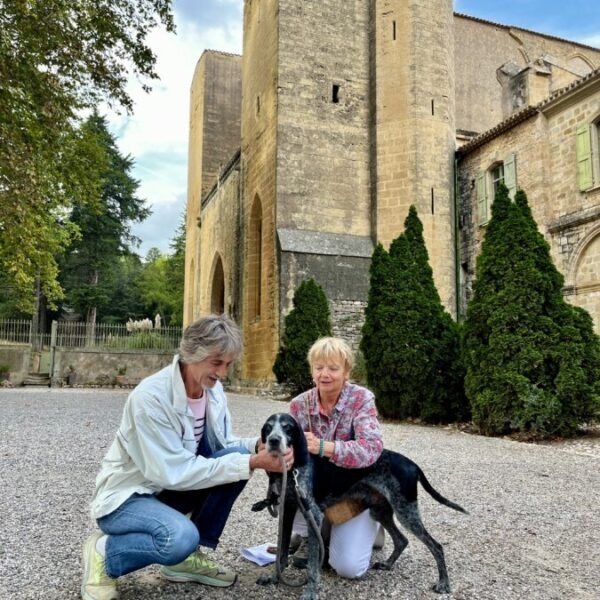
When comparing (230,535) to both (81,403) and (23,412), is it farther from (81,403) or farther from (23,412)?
(81,403)

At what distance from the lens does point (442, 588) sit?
245 centimetres

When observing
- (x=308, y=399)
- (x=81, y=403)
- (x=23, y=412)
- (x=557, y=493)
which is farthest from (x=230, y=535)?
(x=81, y=403)

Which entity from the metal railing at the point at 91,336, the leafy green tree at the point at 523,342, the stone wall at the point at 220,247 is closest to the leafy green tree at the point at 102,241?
the stone wall at the point at 220,247

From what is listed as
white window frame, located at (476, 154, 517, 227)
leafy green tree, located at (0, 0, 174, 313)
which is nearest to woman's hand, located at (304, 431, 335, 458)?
leafy green tree, located at (0, 0, 174, 313)

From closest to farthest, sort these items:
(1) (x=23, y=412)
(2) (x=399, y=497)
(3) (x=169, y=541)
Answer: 1. (3) (x=169, y=541)
2. (2) (x=399, y=497)
3. (1) (x=23, y=412)

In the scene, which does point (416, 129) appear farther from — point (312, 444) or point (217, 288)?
point (312, 444)

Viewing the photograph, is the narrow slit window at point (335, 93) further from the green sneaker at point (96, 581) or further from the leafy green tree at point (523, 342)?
the green sneaker at point (96, 581)

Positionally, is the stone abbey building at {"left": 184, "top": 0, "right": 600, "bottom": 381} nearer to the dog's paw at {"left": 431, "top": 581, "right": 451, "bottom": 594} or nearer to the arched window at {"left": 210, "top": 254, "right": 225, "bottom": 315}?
the arched window at {"left": 210, "top": 254, "right": 225, "bottom": 315}

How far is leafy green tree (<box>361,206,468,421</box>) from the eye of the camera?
9141 millimetres

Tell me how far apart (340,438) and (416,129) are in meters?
13.8

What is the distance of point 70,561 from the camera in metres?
2.74

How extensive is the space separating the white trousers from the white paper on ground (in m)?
0.34

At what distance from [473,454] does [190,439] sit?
4.57 m

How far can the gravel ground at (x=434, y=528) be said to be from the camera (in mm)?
2475
